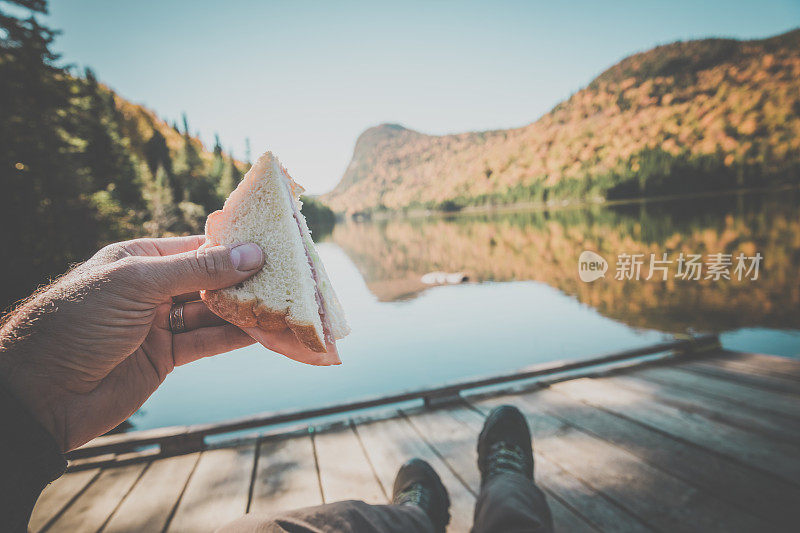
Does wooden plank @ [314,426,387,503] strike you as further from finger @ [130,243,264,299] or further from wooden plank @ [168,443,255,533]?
finger @ [130,243,264,299]

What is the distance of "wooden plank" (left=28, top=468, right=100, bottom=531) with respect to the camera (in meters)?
2.39

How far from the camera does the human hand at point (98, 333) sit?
1.14 metres

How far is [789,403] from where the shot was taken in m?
3.17

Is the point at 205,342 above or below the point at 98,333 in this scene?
below

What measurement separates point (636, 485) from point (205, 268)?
305cm

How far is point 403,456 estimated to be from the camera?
2.90 m

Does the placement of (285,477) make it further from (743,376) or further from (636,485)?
(743,376)

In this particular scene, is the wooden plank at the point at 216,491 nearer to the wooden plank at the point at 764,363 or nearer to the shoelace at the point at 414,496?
the shoelace at the point at 414,496

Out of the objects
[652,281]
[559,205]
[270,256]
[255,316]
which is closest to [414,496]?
[255,316]

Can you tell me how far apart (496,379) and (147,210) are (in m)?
40.0

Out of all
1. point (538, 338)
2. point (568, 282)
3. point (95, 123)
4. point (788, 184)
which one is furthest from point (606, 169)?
point (95, 123)

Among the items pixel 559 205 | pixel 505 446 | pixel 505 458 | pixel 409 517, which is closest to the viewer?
pixel 409 517

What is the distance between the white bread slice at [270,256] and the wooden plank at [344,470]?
4.36 ft

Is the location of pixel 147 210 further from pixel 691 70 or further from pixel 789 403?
pixel 691 70
